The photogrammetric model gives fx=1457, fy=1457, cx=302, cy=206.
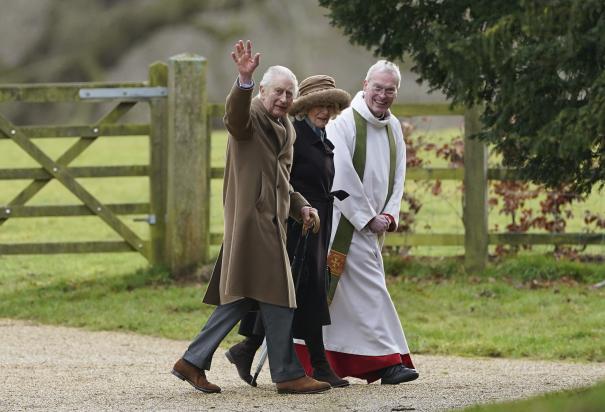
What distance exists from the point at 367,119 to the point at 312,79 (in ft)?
1.56

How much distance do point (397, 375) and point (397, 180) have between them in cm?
105

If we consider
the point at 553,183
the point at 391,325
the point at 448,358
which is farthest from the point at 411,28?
the point at 448,358

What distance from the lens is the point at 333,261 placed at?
7.67 meters

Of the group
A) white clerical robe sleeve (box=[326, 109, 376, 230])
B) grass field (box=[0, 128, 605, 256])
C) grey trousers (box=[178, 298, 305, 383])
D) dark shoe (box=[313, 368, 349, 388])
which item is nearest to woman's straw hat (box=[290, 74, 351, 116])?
white clerical robe sleeve (box=[326, 109, 376, 230])

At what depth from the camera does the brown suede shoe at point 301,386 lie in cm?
703

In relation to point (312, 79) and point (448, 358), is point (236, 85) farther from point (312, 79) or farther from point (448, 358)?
point (448, 358)

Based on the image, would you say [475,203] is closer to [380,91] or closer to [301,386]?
[380,91]

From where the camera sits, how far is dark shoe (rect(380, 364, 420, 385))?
7.56 m

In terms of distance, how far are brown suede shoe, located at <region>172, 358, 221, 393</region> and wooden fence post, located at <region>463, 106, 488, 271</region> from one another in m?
5.02

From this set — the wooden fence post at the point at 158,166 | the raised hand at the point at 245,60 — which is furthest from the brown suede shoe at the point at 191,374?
the wooden fence post at the point at 158,166

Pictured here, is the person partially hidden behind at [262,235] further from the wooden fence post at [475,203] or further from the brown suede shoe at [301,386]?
the wooden fence post at [475,203]

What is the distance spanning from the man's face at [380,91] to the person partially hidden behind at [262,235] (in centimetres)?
71

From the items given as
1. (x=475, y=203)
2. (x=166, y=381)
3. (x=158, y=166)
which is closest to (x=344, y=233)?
(x=166, y=381)

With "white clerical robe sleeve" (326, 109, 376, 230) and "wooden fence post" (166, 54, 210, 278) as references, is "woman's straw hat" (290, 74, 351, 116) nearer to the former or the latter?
"white clerical robe sleeve" (326, 109, 376, 230)
